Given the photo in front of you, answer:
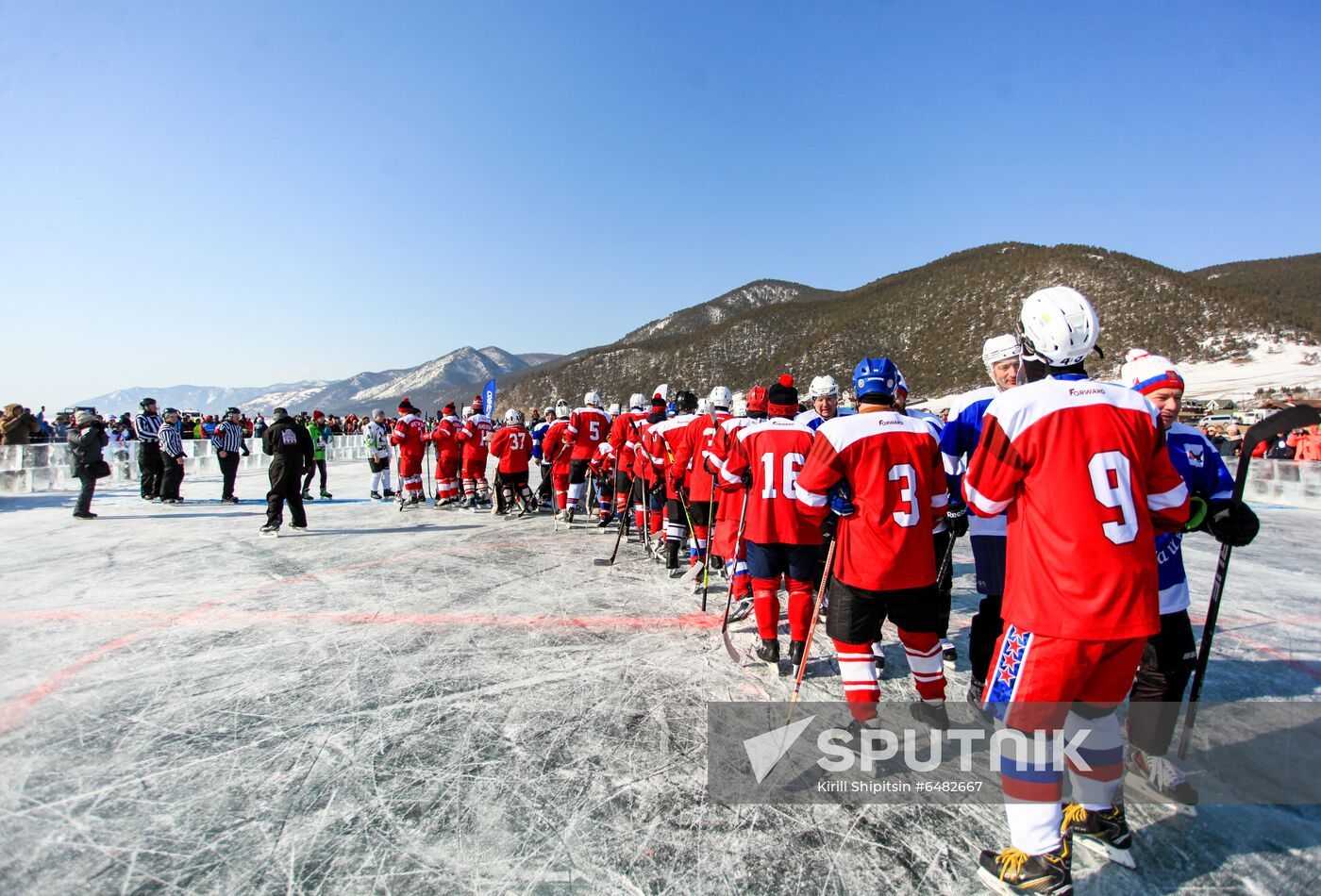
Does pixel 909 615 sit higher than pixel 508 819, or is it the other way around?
pixel 909 615

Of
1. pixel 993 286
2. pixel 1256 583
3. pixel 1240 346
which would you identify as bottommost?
pixel 1256 583

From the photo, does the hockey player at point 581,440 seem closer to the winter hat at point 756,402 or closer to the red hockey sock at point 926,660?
the winter hat at point 756,402

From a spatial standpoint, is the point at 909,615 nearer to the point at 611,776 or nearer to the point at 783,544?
the point at 783,544

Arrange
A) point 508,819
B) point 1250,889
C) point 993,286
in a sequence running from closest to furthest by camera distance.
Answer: point 1250,889
point 508,819
point 993,286

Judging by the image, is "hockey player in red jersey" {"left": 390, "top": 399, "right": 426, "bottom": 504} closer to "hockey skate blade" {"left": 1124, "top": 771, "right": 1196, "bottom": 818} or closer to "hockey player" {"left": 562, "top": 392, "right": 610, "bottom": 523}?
"hockey player" {"left": 562, "top": 392, "right": 610, "bottom": 523}

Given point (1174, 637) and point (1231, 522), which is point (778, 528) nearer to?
point (1174, 637)

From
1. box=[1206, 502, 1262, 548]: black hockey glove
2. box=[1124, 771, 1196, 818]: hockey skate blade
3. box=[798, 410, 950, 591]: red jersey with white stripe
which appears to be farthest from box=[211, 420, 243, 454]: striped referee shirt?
box=[1206, 502, 1262, 548]: black hockey glove

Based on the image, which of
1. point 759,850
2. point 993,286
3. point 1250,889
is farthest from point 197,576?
point 993,286

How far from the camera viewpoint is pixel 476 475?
502 inches

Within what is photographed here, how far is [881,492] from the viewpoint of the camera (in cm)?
314

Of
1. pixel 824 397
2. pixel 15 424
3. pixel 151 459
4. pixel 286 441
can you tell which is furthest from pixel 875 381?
pixel 15 424

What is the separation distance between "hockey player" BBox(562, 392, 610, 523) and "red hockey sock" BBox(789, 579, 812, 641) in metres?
6.49

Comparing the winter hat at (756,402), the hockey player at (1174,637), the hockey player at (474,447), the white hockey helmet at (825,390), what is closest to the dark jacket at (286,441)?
the hockey player at (474,447)

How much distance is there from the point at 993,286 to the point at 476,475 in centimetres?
7030
